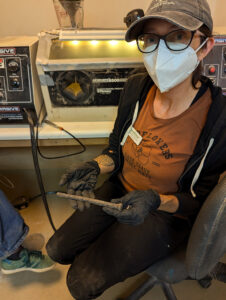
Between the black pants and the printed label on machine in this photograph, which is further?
the printed label on machine

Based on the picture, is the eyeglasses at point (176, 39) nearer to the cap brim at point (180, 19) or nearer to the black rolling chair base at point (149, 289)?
the cap brim at point (180, 19)

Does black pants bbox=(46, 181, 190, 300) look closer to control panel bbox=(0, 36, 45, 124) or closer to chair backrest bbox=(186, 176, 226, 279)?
chair backrest bbox=(186, 176, 226, 279)

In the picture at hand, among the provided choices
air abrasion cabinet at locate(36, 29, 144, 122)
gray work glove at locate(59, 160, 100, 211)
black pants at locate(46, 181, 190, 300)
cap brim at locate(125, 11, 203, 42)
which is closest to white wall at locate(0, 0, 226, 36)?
air abrasion cabinet at locate(36, 29, 144, 122)

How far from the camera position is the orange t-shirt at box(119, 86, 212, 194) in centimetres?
92

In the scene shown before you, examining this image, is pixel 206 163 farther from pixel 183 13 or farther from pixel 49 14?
pixel 49 14

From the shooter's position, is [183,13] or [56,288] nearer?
[183,13]

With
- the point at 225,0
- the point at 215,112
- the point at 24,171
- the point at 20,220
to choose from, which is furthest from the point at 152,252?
the point at 225,0

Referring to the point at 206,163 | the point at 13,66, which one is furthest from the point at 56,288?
the point at 13,66

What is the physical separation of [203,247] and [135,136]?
44 cm

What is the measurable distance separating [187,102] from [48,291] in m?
1.05

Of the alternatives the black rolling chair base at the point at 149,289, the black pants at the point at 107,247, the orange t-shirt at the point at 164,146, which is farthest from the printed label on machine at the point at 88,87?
the black rolling chair base at the point at 149,289

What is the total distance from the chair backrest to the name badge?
332 millimetres

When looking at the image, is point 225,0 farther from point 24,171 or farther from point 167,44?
point 24,171

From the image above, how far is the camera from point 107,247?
3.01ft
